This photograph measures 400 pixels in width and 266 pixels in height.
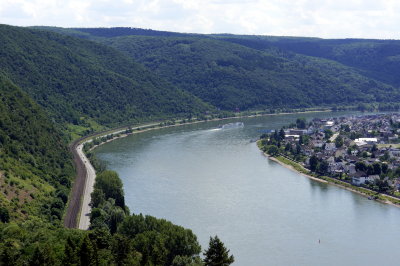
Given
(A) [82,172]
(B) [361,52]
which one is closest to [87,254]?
(A) [82,172]

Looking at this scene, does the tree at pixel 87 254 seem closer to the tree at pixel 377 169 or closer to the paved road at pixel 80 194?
the paved road at pixel 80 194

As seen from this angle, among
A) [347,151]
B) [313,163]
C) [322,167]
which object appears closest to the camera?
[322,167]

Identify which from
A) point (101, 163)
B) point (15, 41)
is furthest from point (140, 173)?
point (15, 41)

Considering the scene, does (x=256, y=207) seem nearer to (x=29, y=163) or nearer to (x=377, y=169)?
(x=377, y=169)

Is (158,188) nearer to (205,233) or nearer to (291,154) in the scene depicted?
(205,233)

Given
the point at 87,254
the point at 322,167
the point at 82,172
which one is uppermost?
the point at 87,254

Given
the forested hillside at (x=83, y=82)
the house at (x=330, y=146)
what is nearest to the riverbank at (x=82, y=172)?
the forested hillside at (x=83, y=82)

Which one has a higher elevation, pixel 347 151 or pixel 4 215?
pixel 4 215
